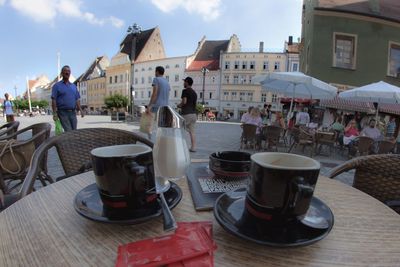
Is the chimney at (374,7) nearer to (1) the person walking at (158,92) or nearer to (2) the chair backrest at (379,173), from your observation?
(1) the person walking at (158,92)

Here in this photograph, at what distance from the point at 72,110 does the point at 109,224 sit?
402 centimetres

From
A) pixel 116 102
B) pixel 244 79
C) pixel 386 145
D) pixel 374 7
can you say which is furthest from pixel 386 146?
pixel 116 102

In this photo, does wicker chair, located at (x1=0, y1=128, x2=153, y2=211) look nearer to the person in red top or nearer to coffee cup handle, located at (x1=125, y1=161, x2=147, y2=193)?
coffee cup handle, located at (x1=125, y1=161, x2=147, y2=193)

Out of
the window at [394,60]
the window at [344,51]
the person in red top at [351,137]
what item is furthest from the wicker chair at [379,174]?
the window at [394,60]

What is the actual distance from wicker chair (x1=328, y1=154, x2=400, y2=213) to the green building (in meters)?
13.6

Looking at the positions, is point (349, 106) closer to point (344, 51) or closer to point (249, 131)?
point (344, 51)

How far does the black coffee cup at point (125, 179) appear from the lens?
0.59m

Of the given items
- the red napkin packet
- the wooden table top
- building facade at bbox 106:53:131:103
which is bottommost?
the wooden table top

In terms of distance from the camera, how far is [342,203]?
0.89 meters

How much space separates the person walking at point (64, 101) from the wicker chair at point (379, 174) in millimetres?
3957

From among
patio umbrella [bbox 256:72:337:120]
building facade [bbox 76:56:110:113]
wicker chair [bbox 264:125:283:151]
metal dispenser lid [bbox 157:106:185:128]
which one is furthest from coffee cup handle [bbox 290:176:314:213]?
building facade [bbox 76:56:110:113]

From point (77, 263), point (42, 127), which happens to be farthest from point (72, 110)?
point (77, 263)

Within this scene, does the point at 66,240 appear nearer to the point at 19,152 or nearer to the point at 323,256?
the point at 323,256

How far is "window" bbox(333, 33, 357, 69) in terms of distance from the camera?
539 inches
